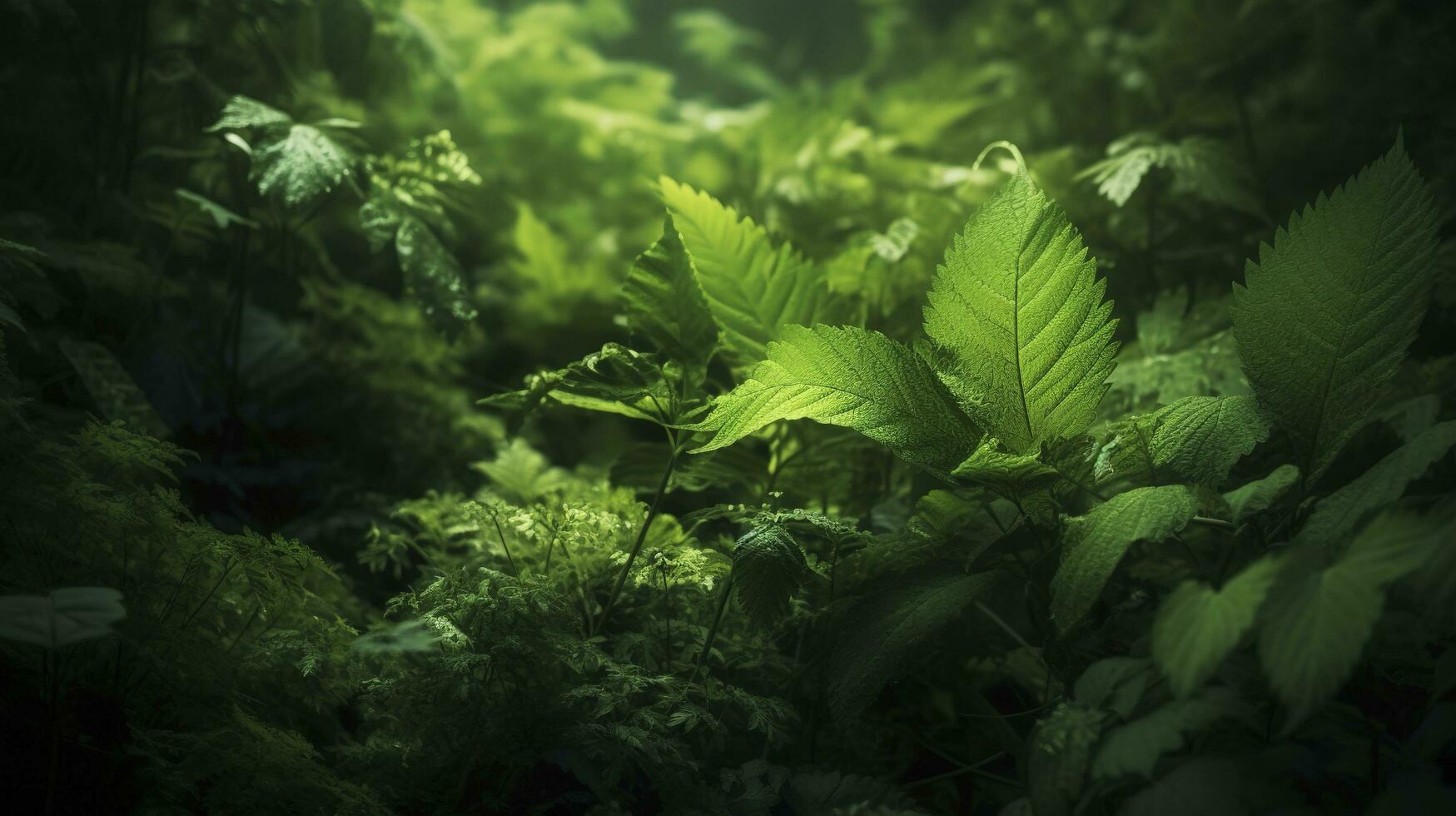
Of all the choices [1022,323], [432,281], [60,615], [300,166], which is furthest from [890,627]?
[300,166]

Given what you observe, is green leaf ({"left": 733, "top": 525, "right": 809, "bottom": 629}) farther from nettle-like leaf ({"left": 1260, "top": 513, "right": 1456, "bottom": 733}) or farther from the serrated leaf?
the serrated leaf

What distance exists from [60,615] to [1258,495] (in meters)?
1.27

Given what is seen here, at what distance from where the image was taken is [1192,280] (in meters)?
2.01

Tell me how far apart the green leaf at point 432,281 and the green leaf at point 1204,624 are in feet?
3.98

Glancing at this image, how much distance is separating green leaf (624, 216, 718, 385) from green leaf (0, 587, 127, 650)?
728mm

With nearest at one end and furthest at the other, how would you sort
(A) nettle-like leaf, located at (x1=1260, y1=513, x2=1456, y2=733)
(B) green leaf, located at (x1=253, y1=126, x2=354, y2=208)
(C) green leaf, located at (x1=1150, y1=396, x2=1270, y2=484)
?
(A) nettle-like leaf, located at (x1=1260, y1=513, x2=1456, y2=733) → (C) green leaf, located at (x1=1150, y1=396, x2=1270, y2=484) → (B) green leaf, located at (x1=253, y1=126, x2=354, y2=208)

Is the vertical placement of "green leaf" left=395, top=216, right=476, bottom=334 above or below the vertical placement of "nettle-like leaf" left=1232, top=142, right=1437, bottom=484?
below

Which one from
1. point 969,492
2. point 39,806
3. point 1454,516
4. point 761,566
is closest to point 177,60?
point 39,806

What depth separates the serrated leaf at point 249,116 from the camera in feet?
Result: 4.97

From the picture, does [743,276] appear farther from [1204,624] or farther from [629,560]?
[1204,624]

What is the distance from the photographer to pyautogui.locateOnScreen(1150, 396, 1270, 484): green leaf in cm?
106

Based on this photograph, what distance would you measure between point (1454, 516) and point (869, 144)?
1758 millimetres

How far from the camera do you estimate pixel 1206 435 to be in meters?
1.09

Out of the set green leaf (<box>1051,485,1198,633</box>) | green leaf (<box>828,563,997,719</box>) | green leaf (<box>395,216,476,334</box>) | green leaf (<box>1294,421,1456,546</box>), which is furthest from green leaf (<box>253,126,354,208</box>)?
green leaf (<box>1294,421,1456,546</box>)
